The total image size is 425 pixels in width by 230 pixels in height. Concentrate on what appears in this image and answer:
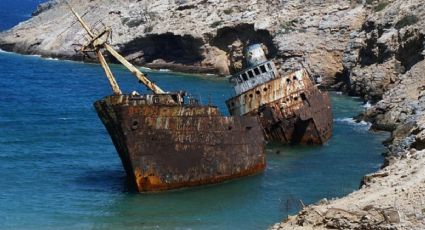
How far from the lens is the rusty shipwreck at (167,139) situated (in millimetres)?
25281

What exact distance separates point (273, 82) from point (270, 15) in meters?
31.2

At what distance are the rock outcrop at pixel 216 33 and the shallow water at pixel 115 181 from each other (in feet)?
39.2

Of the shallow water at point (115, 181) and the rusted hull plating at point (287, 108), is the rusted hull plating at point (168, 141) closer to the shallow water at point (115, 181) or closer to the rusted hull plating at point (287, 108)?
the shallow water at point (115, 181)

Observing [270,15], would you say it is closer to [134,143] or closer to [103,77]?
[103,77]

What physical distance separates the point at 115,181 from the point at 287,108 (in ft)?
36.4

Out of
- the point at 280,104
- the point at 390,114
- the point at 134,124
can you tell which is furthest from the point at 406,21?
the point at 134,124

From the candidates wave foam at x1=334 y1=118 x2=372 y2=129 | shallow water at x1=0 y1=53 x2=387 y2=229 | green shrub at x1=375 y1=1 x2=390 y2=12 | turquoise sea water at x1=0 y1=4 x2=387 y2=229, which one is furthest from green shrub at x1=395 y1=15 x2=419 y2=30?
wave foam at x1=334 y1=118 x2=372 y2=129

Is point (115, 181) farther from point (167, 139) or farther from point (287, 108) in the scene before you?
point (287, 108)

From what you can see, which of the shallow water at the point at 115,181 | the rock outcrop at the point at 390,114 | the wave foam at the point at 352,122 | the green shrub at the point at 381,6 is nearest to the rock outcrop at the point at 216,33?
the green shrub at the point at 381,6

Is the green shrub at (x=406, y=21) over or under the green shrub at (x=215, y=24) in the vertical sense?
under

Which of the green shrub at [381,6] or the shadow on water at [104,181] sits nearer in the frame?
the shadow on water at [104,181]

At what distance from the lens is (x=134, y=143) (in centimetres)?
2545

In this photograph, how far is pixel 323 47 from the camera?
192ft

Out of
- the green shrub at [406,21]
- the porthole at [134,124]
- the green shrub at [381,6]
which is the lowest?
the porthole at [134,124]
